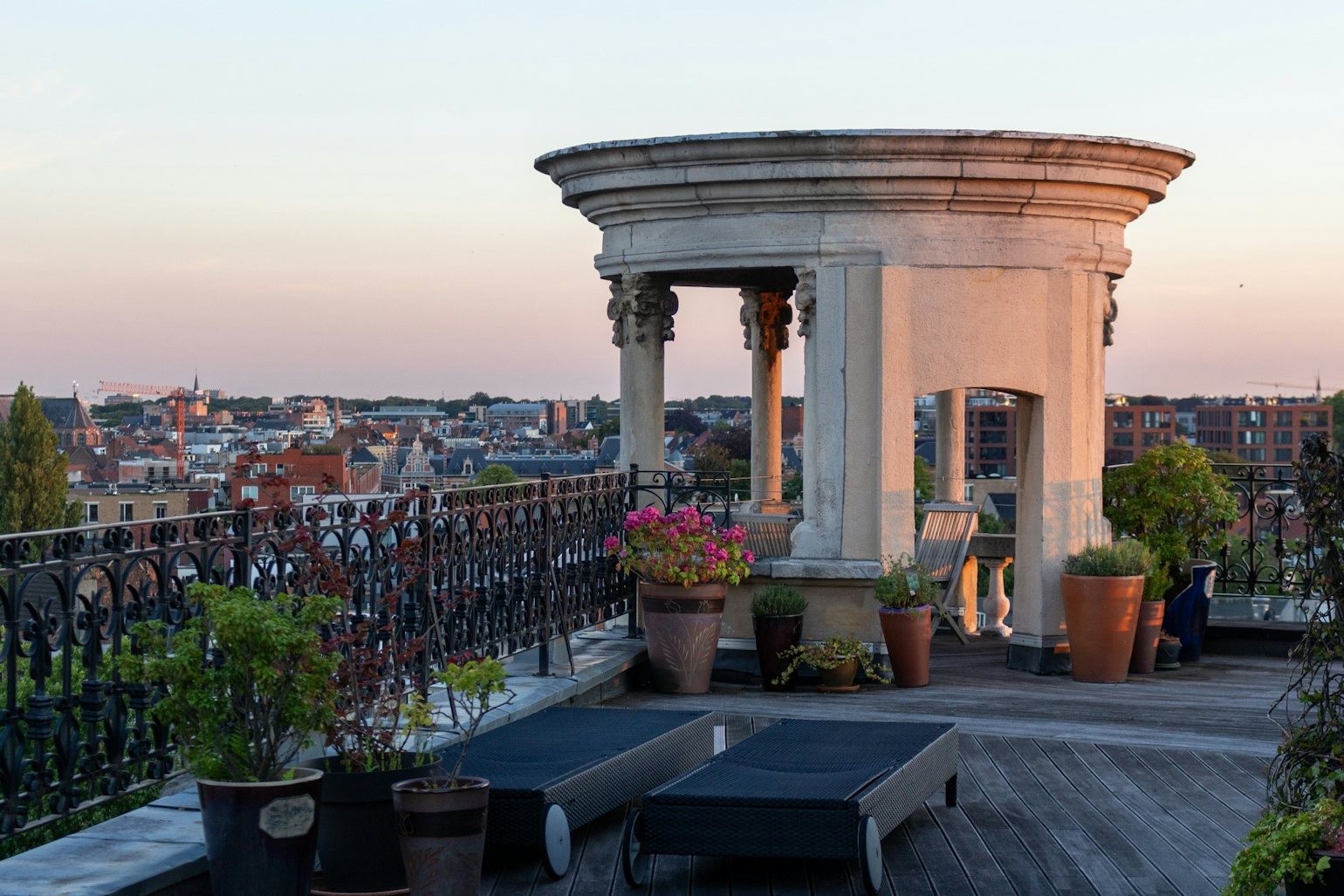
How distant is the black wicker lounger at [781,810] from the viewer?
5605mm

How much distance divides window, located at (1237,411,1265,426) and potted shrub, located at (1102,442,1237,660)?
131938 millimetres

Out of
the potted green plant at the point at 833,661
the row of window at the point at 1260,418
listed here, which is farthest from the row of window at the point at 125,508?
the row of window at the point at 1260,418

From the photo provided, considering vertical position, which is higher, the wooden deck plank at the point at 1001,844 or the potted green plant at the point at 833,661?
the potted green plant at the point at 833,661

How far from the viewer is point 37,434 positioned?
87.2 metres

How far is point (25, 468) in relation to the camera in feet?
285

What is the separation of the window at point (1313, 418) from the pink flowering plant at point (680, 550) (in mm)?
125018

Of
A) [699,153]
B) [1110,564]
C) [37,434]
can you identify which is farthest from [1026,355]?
[37,434]

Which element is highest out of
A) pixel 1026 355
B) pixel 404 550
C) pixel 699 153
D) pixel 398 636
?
pixel 699 153

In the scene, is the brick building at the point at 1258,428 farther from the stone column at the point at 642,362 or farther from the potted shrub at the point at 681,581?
the potted shrub at the point at 681,581

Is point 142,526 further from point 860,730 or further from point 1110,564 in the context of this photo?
point 1110,564

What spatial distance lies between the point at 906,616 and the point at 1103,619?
1432mm

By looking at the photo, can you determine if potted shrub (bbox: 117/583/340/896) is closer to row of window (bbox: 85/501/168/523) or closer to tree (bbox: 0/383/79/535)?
tree (bbox: 0/383/79/535)

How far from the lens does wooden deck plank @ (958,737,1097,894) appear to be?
19.5ft

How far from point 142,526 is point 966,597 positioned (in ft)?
33.1
